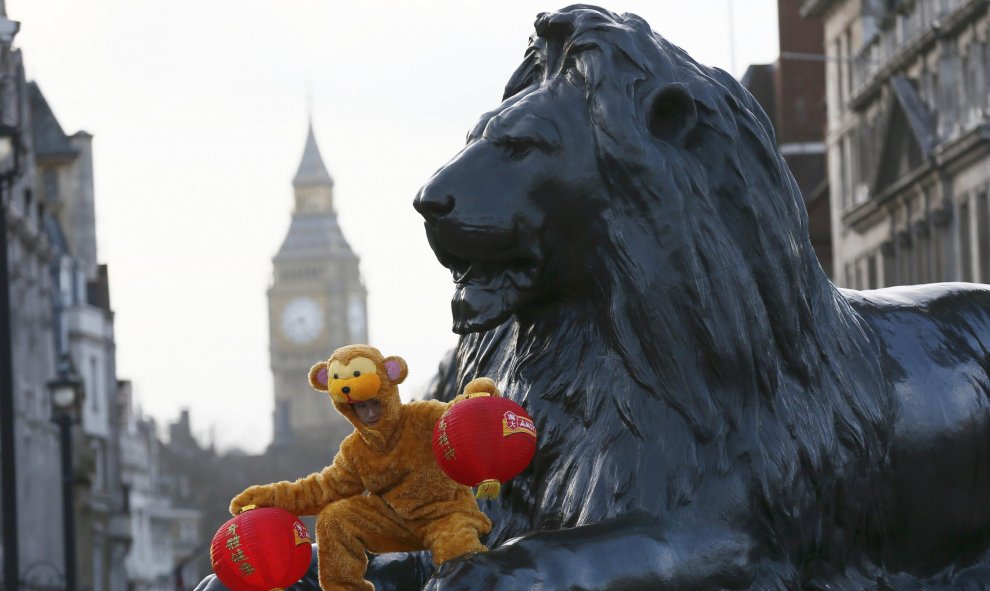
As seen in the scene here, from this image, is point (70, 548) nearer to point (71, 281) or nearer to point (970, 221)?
point (970, 221)

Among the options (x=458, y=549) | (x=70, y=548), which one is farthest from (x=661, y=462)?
(x=70, y=548)

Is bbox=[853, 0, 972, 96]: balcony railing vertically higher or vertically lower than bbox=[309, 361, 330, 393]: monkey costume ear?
higher

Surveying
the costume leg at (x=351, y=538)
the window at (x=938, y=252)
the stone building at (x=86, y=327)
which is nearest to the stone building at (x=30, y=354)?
the stone building at (x=86, y=327)

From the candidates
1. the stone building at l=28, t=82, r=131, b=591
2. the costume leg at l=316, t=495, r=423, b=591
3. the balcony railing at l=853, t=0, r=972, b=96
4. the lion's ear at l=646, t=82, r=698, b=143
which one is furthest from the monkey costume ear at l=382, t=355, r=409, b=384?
the stone building at l=28, t=82, r=131, b=591

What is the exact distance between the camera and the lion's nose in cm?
496

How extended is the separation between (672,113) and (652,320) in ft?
1.67

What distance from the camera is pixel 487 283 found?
5.07 meters

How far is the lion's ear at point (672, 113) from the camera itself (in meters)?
5.15

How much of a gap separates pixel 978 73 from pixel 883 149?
804 centimetres

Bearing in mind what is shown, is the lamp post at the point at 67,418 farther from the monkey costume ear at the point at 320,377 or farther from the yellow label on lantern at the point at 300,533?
the yellow label on lantern at the point at 300,533

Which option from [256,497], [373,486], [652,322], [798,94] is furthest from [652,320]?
[798,94]

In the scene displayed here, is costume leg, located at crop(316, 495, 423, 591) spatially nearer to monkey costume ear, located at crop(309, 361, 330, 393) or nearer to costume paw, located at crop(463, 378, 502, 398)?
monkey costume ear, located at crop(309, 361, 330, 393)

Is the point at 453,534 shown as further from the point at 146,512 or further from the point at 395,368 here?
the point at 146,512

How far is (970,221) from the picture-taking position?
4478 centimetres
